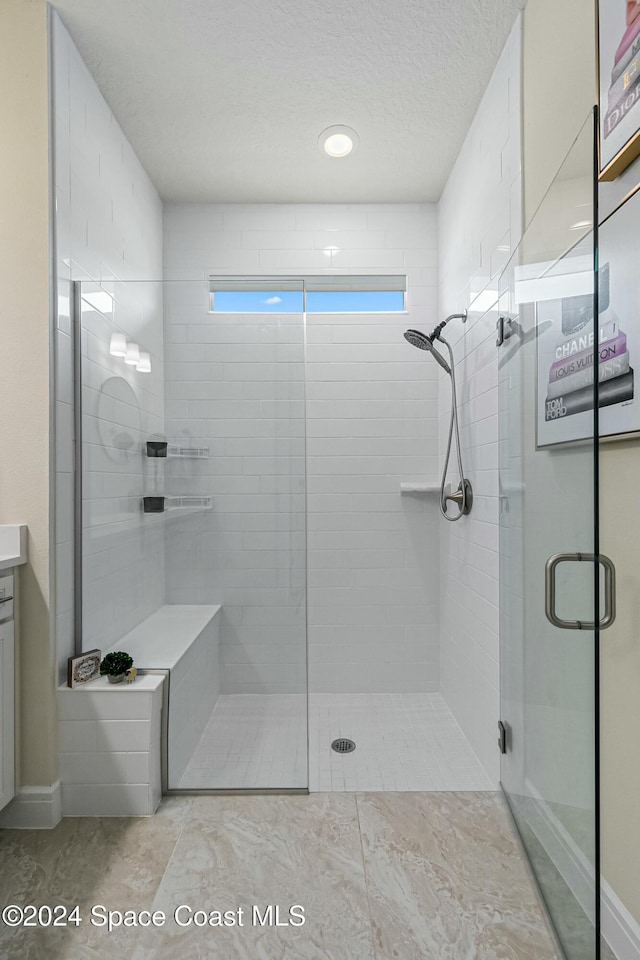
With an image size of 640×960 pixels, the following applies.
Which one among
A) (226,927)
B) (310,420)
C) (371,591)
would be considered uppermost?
(310,420)

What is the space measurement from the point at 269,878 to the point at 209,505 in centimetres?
125

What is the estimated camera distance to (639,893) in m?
1.25

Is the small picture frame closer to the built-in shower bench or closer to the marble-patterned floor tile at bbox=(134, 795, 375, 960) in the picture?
the built-in shower bench

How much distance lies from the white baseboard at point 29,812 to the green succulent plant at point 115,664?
44 cm

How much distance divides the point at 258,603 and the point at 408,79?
2.21 metres

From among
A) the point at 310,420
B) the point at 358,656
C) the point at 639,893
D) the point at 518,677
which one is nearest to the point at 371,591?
the point at 358,656

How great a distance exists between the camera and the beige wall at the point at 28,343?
6.18 feet

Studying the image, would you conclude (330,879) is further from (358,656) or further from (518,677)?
(358,656)

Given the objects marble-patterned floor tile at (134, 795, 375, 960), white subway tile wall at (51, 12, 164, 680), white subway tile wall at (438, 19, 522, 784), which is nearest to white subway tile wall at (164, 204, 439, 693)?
white subway tile wall at (438, 19, 522, 784)

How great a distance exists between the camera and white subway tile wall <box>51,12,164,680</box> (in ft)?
6.48

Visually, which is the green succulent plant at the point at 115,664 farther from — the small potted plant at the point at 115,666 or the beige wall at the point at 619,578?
the beige wall at the point at 619,578

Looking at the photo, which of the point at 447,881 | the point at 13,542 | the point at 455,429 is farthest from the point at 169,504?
the point at 447,881

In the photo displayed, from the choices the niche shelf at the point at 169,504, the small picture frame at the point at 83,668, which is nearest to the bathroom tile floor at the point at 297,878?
the small picture frame at the point at 83,668

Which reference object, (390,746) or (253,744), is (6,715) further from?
(390,746)
